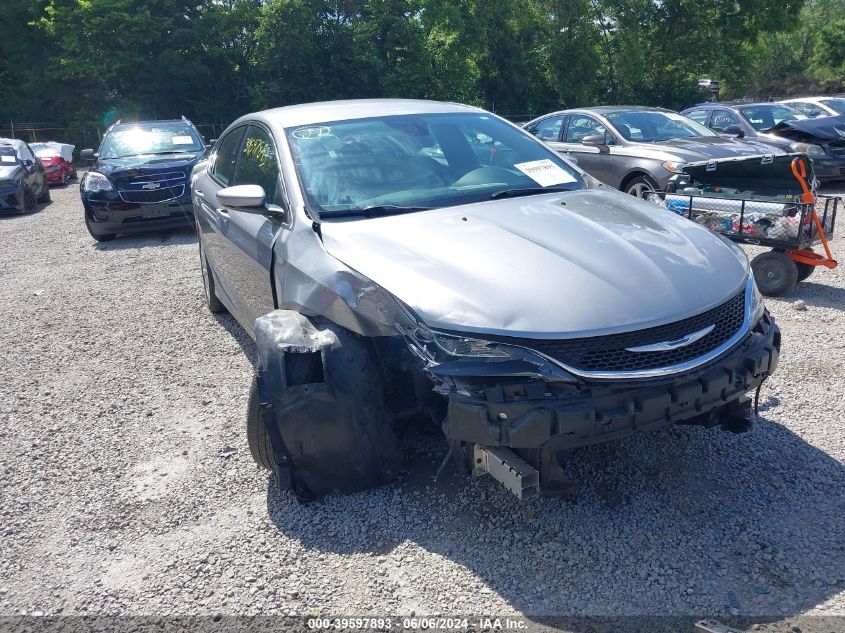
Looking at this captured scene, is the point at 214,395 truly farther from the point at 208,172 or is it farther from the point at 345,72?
the point at 345,72

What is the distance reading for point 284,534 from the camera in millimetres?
3178

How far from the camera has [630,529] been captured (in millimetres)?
3062

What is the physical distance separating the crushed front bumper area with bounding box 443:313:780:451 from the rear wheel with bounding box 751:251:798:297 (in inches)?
149

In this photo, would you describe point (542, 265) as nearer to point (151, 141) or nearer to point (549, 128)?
point (549, 128)

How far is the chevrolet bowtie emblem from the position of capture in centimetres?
271

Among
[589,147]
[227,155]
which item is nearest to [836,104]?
[589,147]

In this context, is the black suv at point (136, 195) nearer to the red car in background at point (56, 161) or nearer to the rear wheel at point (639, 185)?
the rear wheel at point (639, 185)

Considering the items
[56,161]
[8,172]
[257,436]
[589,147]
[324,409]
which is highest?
[324,409]

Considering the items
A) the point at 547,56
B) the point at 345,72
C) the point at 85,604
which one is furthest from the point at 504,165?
the point at 547,56

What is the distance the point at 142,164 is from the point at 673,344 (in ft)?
30.9

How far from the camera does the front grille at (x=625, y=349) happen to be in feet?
8.70

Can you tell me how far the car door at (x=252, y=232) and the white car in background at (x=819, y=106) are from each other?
11875 mm

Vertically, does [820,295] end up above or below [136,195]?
below

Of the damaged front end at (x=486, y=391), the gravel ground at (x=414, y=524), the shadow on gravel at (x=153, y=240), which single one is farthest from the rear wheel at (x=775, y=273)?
the shadow on gravel at (x=153, y=240)
